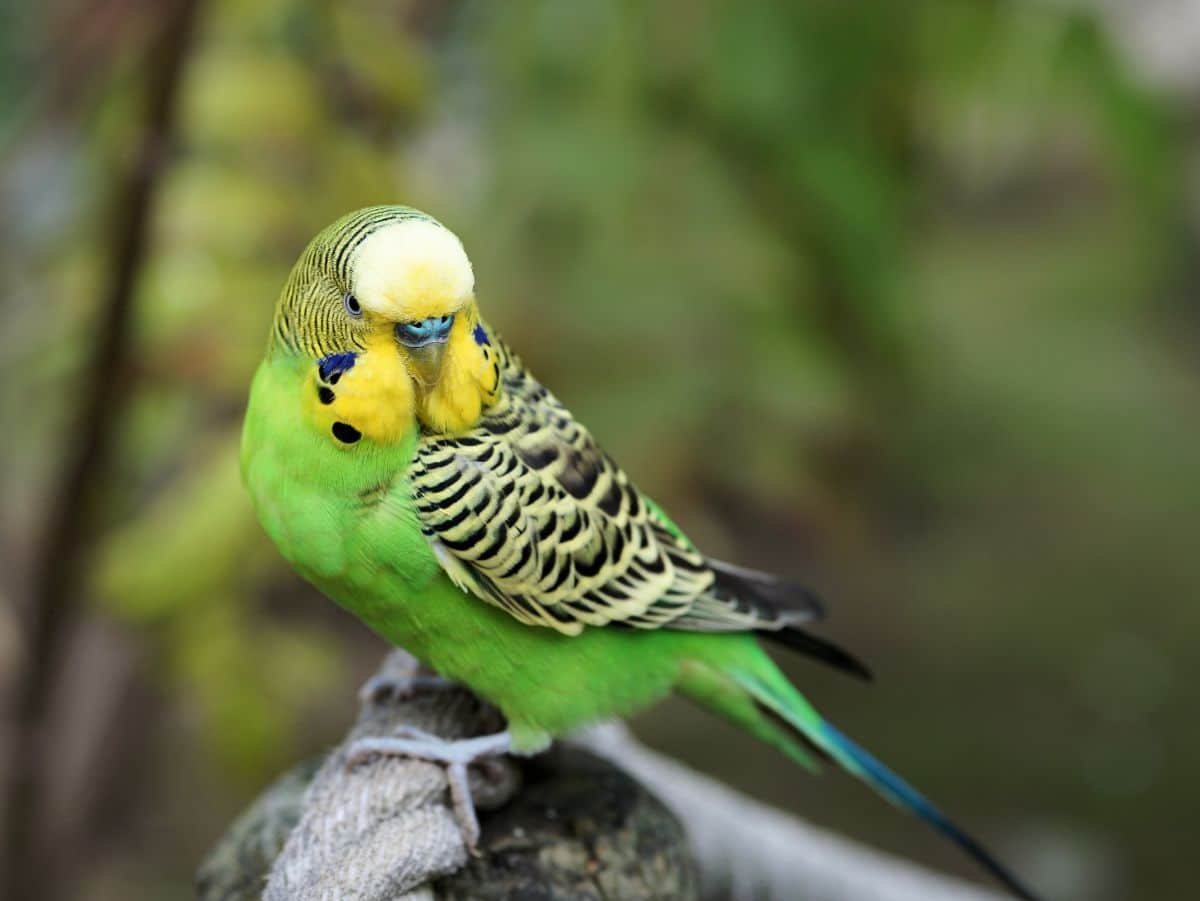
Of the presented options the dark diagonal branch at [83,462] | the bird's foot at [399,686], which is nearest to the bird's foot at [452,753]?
the bird's foot at [399,686]

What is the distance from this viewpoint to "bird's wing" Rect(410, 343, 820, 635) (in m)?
1.50

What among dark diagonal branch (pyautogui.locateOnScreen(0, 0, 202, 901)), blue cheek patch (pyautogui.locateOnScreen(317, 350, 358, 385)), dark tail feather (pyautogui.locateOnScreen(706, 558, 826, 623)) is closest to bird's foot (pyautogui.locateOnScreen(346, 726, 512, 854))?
dark tail feather (pyautogui.locateOnScreen(706, 558, 826, 623))

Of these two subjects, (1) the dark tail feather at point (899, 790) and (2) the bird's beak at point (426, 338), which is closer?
(2) the bird's beak at point (426, 338)

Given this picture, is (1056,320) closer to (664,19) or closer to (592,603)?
(664,19)

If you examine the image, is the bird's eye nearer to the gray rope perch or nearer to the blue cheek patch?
the blue cheek patch

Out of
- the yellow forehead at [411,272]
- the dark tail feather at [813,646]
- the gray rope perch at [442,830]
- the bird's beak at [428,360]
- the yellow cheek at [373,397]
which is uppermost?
the dark tail feather at [813,646]

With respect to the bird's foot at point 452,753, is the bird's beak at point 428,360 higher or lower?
higher

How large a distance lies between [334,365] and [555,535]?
36cm

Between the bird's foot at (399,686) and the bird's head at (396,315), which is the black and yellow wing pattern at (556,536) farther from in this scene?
the bird's foot at (399,686)

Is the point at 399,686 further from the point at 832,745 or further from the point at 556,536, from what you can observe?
the point at 832,745

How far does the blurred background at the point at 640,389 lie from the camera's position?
9.41ft

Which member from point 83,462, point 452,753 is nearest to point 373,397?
point 452,753

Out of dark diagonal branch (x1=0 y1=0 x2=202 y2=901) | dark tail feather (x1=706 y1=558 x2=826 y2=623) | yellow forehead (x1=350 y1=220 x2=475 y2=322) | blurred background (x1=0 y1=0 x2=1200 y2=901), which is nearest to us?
yellow forehead (x1=350 y1=220 x2=475 y2=322)

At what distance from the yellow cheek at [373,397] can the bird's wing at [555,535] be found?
0.24 ft
